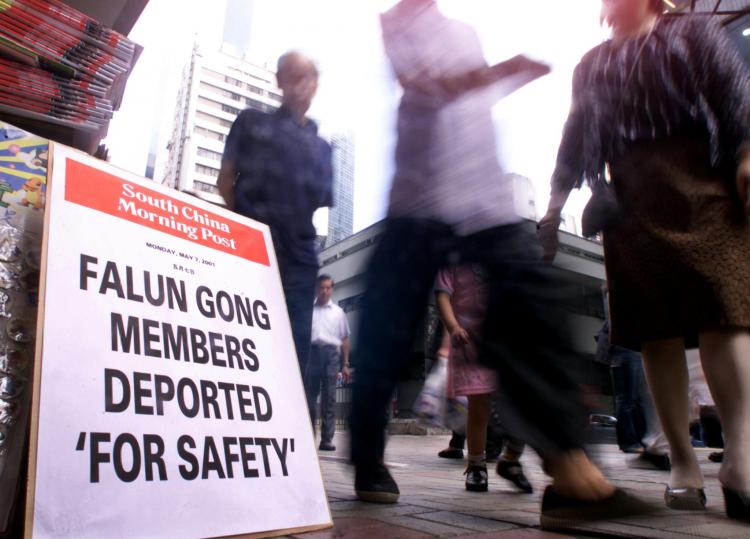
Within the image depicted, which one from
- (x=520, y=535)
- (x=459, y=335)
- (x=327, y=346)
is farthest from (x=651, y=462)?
(x=327, y=346)

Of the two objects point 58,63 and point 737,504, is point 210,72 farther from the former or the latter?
point 737,504

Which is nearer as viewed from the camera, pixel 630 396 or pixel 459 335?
pixel 459 335

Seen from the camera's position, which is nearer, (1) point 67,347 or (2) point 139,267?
(1) point 67,347

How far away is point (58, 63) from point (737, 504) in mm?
Result: 2069

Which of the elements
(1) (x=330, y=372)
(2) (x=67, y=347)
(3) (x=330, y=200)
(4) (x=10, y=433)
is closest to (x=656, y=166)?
(3) (x=330, y=200)

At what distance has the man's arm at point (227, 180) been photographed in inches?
82.5

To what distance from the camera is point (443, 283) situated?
263cm

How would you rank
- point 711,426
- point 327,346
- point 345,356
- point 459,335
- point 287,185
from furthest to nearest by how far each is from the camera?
1. point 345,356
2. point 327,346
3. point 711,426
4. point 459,335
5. point 287,185

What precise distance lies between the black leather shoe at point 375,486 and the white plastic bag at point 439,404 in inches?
36.2

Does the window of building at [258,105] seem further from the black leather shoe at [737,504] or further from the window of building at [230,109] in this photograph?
the black leather shoe at [737,504]

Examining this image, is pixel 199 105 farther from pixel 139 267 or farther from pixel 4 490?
pixel 4 490

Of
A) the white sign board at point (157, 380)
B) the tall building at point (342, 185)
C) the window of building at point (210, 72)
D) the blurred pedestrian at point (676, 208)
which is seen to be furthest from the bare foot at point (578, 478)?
the window of building at point (210, 72)

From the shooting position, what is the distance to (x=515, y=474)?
2213 millimetres

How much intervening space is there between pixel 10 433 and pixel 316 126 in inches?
59.4
